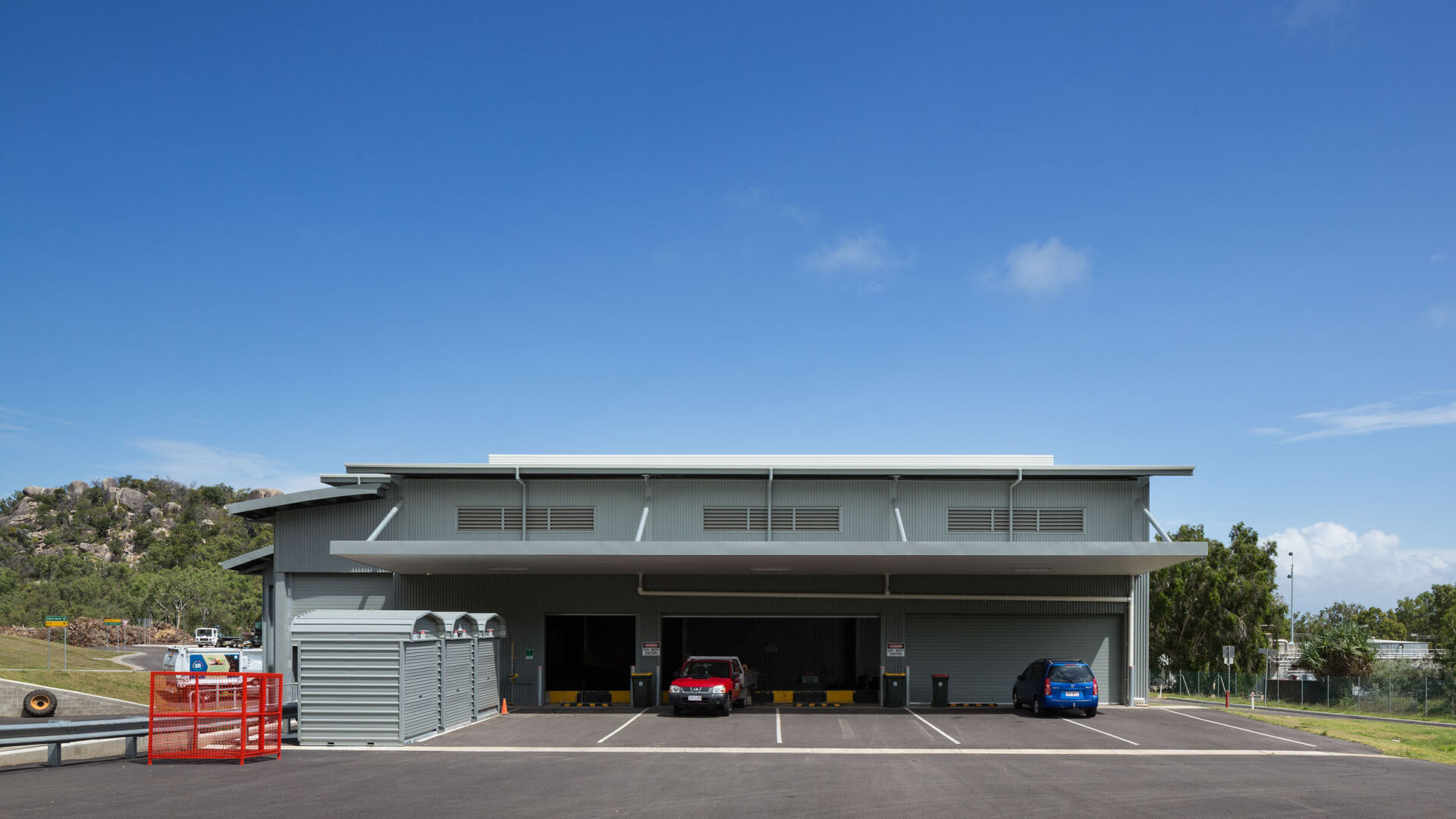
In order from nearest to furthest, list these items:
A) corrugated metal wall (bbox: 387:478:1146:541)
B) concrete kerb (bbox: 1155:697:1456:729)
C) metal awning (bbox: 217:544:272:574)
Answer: corrugated metal wall (bbox: 387:478:1146:541) → metal awning (bbox: 217:544:272:574) → concrete kerb (bbox: 1155:697:1456:729)

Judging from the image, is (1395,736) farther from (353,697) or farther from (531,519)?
(353,697)

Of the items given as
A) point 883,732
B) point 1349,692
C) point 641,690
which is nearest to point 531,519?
point 641,690

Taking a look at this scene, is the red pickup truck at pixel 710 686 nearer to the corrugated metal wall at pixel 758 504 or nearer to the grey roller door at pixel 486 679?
the corrugated metal wall at pixel 758 504

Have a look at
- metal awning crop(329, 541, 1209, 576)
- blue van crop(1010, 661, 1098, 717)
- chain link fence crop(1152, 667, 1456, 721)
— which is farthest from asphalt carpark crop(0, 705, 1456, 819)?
chain link fence crop(1152, 667, 1456, 721)

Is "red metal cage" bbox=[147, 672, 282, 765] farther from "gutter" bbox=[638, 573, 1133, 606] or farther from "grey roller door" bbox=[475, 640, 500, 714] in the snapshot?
"gutter" bbox=[638, 573, 1133, 606]

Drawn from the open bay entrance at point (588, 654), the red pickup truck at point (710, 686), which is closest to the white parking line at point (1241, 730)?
the red pickup truck at point (710, 686)

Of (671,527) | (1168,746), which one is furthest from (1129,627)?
(671,527)

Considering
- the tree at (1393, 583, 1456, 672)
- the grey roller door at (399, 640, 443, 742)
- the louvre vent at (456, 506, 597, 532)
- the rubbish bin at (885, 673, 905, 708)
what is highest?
the louvre vent at (456, 506, 597, 532)

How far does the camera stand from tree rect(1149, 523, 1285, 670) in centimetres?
5775

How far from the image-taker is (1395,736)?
26.2 metres

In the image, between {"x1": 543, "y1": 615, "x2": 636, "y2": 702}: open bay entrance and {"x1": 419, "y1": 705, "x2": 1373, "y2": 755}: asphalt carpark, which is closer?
{"x1": 419, "y1": 705, "x2": 1373, "y2": 755}: asphalt carpark

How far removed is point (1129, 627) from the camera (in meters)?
29.0

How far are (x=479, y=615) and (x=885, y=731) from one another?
32.2 ft

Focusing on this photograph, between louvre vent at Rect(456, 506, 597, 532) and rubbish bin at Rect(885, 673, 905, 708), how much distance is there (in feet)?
29.5
